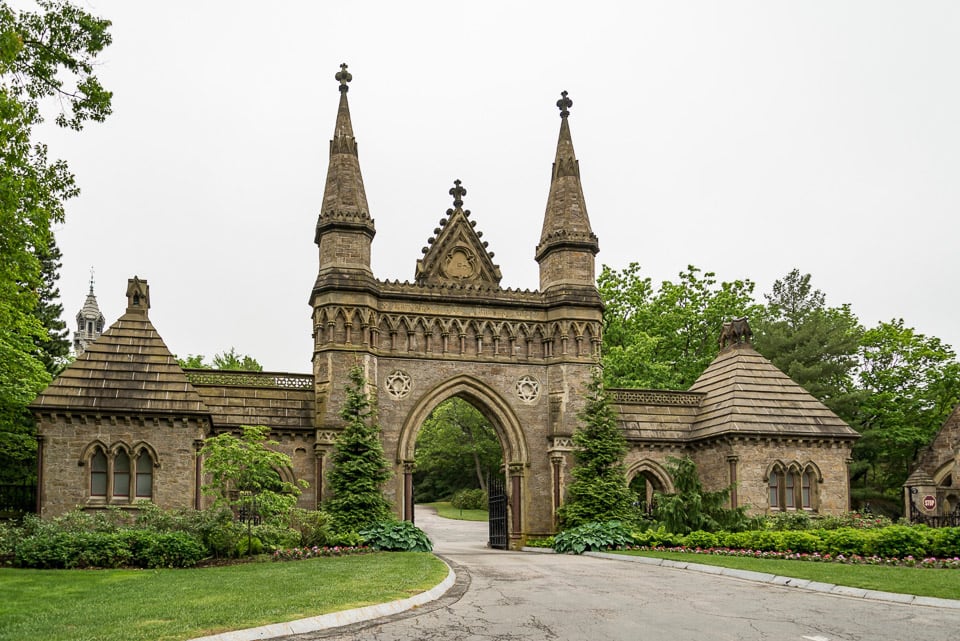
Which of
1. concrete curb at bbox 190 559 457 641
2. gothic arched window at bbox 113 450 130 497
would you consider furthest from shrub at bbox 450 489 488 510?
concrete curb at bbox 190 559 457 641

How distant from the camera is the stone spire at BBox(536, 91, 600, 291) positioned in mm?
32562

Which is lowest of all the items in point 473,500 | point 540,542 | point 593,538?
point 473,500

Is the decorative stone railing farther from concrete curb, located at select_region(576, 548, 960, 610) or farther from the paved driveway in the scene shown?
the paved driveway

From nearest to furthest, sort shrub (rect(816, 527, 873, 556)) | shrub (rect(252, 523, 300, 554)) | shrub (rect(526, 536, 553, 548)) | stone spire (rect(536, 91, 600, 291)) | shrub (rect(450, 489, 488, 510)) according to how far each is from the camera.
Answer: shrub (rect(816, 527, 873, 556)) < shrub (rect(252, 523, 300, 554)) < shrub (rect(526, 536, 553, 548)) < stone spire (rect(536, 91, 600, 291)) < shrub (rect(450, 489, 488, 510))

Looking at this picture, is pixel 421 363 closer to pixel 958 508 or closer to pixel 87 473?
pixel 87 473

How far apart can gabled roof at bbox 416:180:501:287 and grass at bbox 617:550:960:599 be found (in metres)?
14.1

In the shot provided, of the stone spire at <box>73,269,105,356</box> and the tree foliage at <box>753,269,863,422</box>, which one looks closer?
the tree foliage at <box>753,269,863,422</box>

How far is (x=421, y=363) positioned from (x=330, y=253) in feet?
15.4

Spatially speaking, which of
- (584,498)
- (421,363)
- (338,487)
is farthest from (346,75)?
(584,498)

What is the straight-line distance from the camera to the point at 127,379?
26.0m

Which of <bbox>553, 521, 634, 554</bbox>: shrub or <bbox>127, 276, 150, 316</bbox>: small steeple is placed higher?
<bbox>127, 276, 150, 316</bbox>: small steeple

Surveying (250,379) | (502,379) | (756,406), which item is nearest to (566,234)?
(502,379)

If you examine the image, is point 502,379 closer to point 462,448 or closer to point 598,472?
point 598,472

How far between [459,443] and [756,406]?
35.6m
